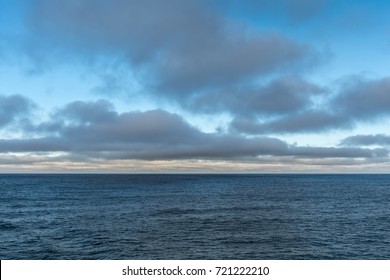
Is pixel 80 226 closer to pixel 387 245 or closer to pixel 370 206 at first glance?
pixel 387 245

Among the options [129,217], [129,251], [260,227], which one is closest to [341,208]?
[260,227]

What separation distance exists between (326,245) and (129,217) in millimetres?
42309

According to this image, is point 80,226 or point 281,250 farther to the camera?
point 80,226

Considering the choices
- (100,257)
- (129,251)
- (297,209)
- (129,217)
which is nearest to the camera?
(100,257)

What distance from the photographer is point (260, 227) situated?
68000mm

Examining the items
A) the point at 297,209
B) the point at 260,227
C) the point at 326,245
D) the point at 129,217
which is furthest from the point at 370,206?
the point at 129,217

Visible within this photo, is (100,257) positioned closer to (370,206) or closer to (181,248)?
(181,248)

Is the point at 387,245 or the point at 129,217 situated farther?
the point at 129,217
